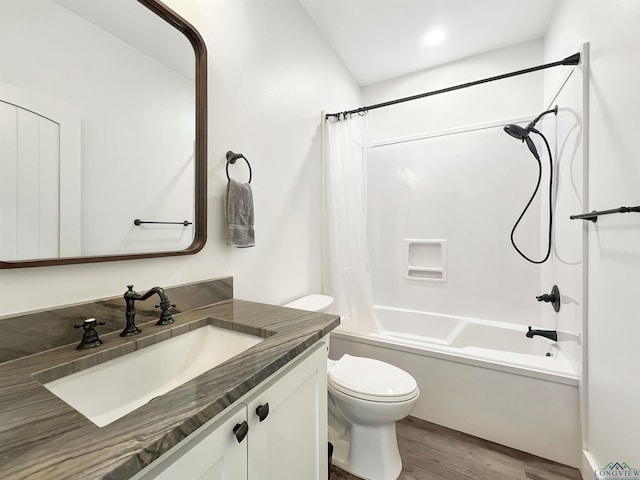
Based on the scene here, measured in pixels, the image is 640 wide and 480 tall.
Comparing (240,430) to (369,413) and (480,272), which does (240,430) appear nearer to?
(369,413)

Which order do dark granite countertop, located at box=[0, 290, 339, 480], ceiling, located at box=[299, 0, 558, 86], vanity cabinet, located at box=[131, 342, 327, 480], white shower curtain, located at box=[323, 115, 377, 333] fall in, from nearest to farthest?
dark granite countertop, located at box=[0, 290, 339, 480]
vanity cabinet, located at box=[131, 342, 327, 480]
ceiling, located at box=[299, 0, 558, 86]
white shower curtain, located at box=[323, 115, 377, 333]

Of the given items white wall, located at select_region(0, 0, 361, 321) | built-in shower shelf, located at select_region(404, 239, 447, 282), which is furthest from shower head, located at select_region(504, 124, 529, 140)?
white wall, located at select_region(0, 0, 361, 321)

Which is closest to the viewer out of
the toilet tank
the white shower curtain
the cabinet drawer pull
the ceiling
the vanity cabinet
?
the vanity cabinet

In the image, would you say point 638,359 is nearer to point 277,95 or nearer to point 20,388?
point 20,388

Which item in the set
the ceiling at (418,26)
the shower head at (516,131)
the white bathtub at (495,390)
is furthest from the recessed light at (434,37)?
the white bathtub at (495,390)

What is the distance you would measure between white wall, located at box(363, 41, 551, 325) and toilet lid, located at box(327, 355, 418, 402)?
4.31ft

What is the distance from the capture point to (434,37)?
7.04 feet

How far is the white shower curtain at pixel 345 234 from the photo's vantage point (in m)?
1.99

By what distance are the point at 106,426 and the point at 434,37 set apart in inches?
114

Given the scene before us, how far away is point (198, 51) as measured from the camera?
1.13m

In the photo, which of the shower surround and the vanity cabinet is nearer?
the vanity cabinet

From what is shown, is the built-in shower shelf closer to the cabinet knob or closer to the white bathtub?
the white bathtub

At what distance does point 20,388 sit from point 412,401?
1.32 m

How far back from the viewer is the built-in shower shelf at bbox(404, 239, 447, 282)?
8.14ft
